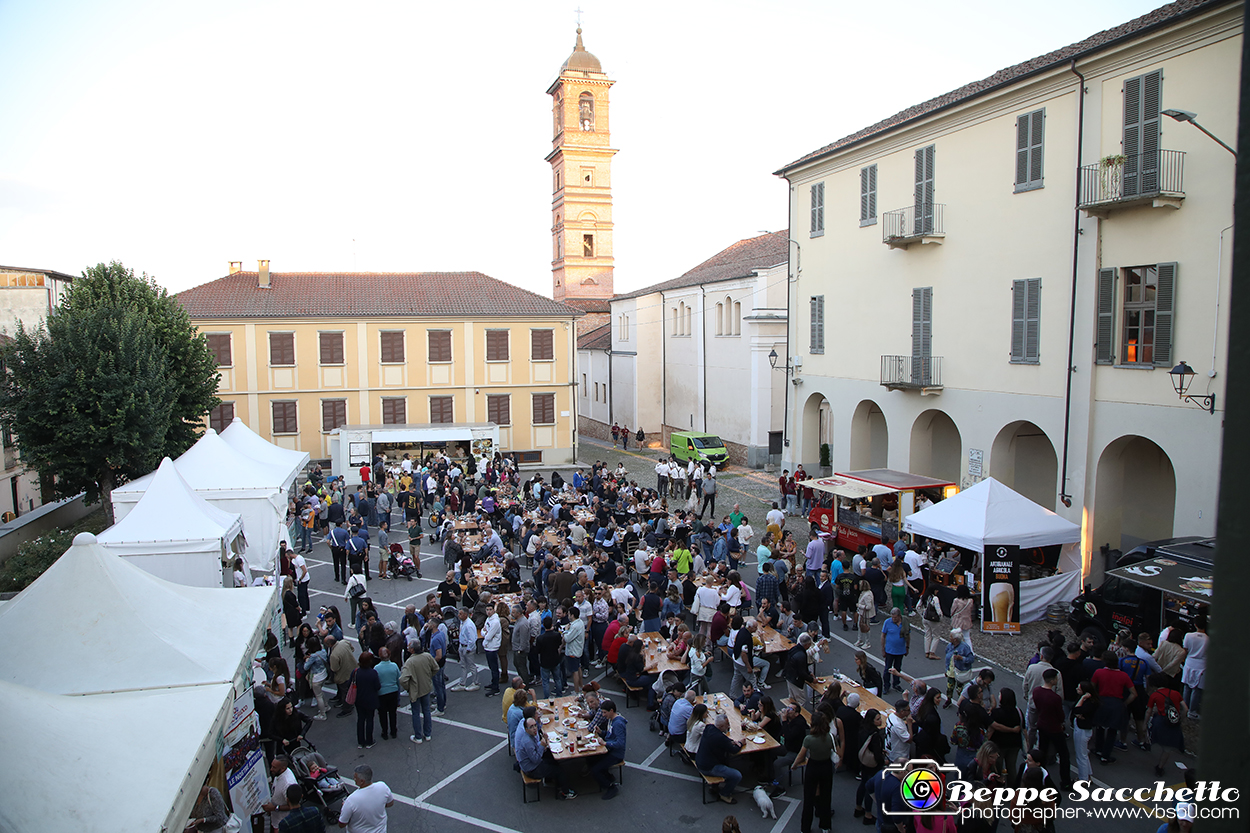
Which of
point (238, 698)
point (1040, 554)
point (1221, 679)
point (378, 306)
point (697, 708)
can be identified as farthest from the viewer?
point (378, 306)

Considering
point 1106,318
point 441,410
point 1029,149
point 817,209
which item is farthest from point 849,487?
point 441,410

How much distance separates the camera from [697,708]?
9.41 m

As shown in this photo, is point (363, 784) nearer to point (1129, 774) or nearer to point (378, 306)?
point (1129, 774)

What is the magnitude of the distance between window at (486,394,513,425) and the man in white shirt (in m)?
28.0

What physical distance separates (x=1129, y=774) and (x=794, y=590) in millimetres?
5470

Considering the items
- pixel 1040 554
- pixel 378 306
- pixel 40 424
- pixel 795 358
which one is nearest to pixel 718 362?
pixel 795 358

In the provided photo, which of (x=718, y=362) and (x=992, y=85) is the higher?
(x=992, y=85)

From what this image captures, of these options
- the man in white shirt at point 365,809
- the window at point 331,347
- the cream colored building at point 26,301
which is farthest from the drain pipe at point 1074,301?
the cream colored building at point 26,301

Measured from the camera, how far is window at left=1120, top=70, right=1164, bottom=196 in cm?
1471

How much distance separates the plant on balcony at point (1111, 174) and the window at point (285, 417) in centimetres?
3003

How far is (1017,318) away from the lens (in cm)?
1814

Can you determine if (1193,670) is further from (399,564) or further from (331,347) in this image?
(331,347)

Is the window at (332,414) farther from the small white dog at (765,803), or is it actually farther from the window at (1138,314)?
the small white dog at (765,803)

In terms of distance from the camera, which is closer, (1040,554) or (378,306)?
(1040,554)
